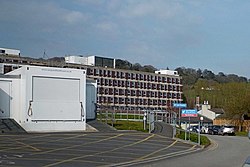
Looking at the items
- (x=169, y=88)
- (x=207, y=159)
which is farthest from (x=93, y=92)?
(x=169, y=88)

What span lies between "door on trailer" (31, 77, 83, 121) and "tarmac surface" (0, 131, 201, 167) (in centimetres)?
612

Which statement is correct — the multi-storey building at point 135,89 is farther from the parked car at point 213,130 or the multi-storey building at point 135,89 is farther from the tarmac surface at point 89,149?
the tarmac surface at point 89,149

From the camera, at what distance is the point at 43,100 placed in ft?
126

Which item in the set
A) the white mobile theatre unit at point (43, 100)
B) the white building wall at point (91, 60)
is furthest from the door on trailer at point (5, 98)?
the white building wall at point (91, 60)

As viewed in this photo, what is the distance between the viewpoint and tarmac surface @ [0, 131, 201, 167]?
20.0 m

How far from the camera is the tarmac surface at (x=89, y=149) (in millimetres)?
19969

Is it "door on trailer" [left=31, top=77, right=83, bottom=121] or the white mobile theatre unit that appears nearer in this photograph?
the white mobile theatre unit

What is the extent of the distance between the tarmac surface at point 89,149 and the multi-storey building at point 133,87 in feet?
206

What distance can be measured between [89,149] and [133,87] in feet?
283

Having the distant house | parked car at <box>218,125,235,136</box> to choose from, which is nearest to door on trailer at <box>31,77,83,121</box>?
parked car at <box>218,125,235,136</box>

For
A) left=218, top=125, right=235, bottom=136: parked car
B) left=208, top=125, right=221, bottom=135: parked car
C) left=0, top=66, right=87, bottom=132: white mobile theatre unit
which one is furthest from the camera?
left=208, top=125, right=221, bottom=135: parked car

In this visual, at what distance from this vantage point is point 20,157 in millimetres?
20703

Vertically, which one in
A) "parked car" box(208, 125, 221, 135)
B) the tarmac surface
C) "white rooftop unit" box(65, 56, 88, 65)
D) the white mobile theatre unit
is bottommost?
"parked car" box(208, 125, 221, 135)

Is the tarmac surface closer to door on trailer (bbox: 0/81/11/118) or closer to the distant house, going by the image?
door on trailer (bbox: 0/81/11/118)
